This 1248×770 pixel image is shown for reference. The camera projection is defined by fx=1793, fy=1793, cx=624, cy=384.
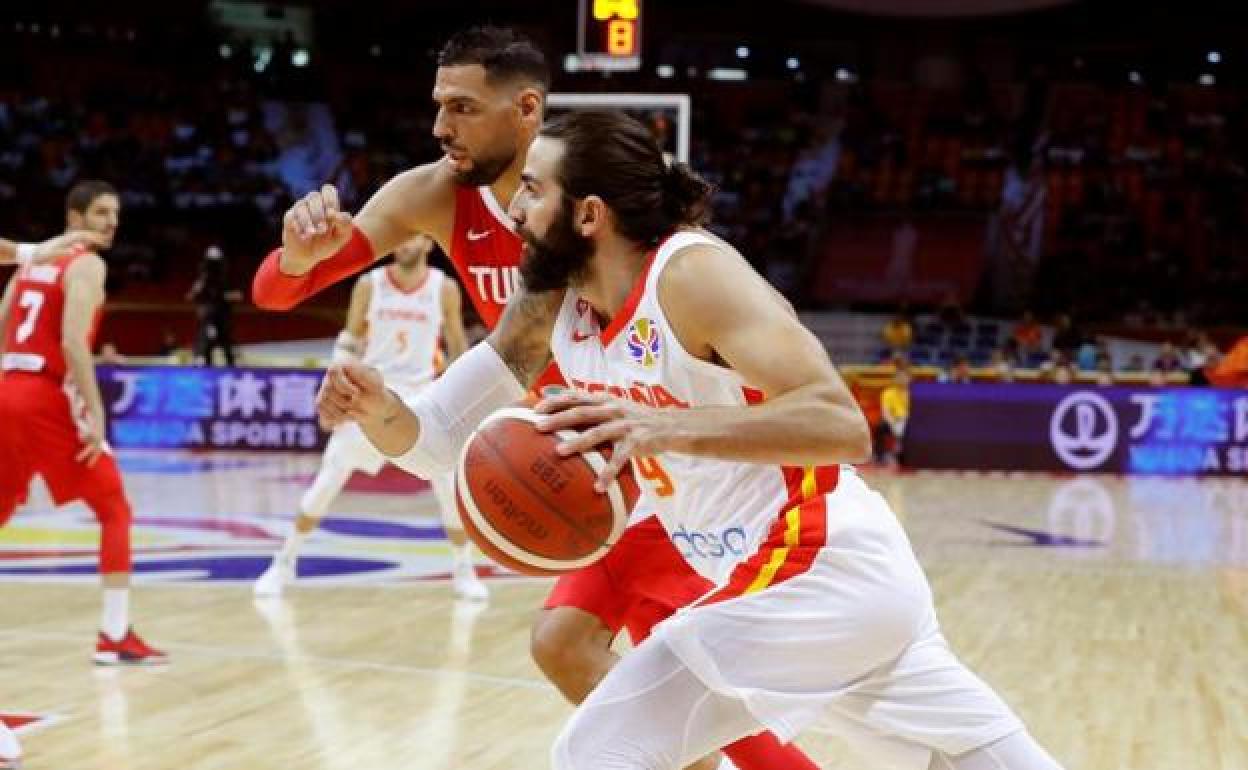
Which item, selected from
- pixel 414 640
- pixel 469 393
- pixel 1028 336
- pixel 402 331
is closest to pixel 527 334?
pixel 469 393

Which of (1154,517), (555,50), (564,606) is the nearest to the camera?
(564,606)

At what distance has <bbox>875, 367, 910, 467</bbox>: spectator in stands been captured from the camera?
1870 centimetres

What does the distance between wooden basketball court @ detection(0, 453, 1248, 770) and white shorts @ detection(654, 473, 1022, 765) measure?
2.59m

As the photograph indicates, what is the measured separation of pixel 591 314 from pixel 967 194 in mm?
27536

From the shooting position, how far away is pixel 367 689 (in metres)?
6.89

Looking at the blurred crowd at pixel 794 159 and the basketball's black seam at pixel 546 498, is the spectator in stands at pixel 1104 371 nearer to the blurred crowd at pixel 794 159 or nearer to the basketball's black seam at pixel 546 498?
the blurred crowd at pixel 794 159

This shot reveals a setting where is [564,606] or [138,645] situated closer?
[564,606]

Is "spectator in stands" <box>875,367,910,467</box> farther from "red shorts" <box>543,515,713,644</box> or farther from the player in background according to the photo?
"red shorts" <box>543,515,713,644</box>

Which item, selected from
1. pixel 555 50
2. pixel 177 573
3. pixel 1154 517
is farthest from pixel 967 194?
pixel 177 573

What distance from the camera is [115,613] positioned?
7219 millimetres

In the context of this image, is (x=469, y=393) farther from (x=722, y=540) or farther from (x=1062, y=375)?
(x=1062, y=375)

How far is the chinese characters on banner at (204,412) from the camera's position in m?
19.0

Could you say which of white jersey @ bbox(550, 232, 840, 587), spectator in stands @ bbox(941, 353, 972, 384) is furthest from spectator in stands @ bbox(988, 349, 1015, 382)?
white jersey @ bbox(550, 232, 840, 587)

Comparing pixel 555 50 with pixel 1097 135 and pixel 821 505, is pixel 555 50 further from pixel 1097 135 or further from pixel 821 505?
pixel 821 505
